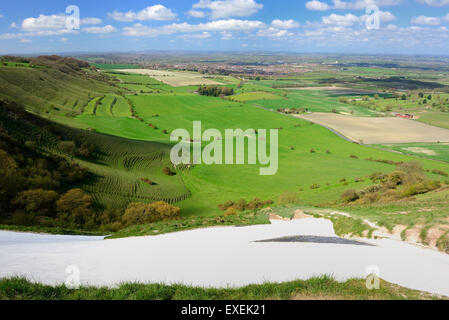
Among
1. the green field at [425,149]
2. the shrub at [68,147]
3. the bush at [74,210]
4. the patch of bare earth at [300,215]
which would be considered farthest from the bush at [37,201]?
the green field at [425,149]

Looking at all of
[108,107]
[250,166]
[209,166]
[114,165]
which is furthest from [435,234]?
[108,107]

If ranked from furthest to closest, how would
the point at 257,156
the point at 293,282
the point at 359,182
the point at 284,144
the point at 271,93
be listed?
the point at 271,93 → the point at 284,144 → the point at 257,156 → the point at 359,182 → the point at 293,282

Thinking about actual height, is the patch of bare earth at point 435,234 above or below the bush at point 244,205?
above

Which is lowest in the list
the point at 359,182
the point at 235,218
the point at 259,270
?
the point at 359,182

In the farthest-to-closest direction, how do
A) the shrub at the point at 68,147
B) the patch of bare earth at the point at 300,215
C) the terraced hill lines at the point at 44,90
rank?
1. the terraced hill lines at the point at 44,90
2. the shrub at the point at 68,147
3. the patch of bare earth at the point at 300,215

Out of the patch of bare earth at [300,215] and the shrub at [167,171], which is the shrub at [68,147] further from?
the patch of bare earth at [300,215]
